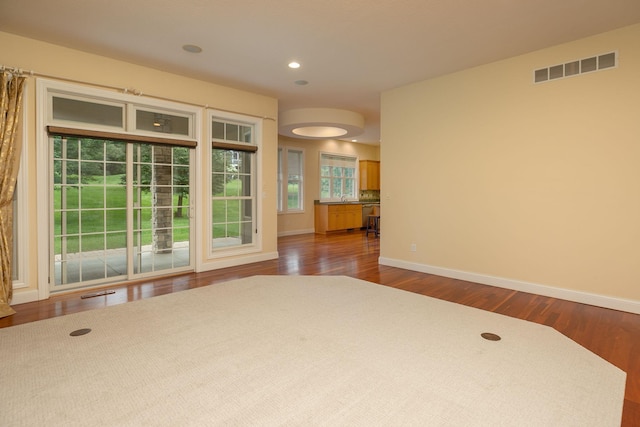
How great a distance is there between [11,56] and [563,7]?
5621 mm

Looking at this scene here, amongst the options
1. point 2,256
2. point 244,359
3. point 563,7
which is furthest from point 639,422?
point 2,256

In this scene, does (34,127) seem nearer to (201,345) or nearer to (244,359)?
(201,345)

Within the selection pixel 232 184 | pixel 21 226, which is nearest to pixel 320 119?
pixel 232 184

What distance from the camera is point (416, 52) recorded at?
13.5 ft

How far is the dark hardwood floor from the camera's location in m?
2.66

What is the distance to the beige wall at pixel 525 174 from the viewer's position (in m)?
3.56

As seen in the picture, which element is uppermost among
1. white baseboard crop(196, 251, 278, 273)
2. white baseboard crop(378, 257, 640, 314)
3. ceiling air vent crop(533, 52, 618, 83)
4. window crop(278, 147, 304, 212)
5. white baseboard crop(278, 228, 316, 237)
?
ceiling air vent crop(533, 52, 618, 83)

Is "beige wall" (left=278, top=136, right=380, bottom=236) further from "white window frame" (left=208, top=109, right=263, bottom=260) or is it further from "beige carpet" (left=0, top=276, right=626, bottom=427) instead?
"beige carpet" (left=0, top=276, right=626, bottom=427)

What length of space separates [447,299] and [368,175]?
7.97 meters

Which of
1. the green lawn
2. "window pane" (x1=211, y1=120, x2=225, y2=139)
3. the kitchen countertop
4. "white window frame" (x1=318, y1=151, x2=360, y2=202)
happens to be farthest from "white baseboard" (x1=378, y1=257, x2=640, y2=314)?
"white window frame" (x1=318, y1=151, x2=360, y2=202)

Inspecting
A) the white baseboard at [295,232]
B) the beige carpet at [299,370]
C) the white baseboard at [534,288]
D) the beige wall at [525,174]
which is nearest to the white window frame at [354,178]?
the white baseboard at [295,232]

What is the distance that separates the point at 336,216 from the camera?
985 centimetres

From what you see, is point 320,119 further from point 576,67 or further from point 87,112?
point 576,67

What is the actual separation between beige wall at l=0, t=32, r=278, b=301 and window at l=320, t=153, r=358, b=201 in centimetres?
437
